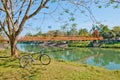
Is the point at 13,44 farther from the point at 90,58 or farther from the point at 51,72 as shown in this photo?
the point at 90,58

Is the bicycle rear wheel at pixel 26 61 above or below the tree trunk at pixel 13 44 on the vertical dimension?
below

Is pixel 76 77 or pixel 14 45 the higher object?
pixel 14 45

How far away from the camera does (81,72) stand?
923cm


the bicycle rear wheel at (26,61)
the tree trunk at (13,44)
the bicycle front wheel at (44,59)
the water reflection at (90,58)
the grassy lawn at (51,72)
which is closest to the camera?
the grassy lawn at (51,72)

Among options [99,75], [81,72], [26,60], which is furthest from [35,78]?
[99,75]

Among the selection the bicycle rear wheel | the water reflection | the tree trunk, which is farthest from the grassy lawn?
the water reflection

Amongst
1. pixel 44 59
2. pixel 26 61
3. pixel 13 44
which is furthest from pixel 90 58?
pixel 26 61

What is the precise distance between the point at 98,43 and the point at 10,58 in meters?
50.5

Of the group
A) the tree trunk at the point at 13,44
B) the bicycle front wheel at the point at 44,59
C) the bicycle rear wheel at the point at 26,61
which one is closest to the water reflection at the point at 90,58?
the tree trunk at the point at 13,44

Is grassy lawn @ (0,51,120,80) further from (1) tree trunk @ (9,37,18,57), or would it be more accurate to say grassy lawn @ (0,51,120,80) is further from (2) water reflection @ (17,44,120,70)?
(2) water reflection @ (17,44,120,70)

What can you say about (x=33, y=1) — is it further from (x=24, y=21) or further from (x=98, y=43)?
(x=98, y=43)

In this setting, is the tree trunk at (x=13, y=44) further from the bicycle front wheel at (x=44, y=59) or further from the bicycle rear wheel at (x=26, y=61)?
the bicycle rear wheel at (x=26, y=61)

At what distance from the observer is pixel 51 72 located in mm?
8984

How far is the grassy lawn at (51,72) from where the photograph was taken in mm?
8578
